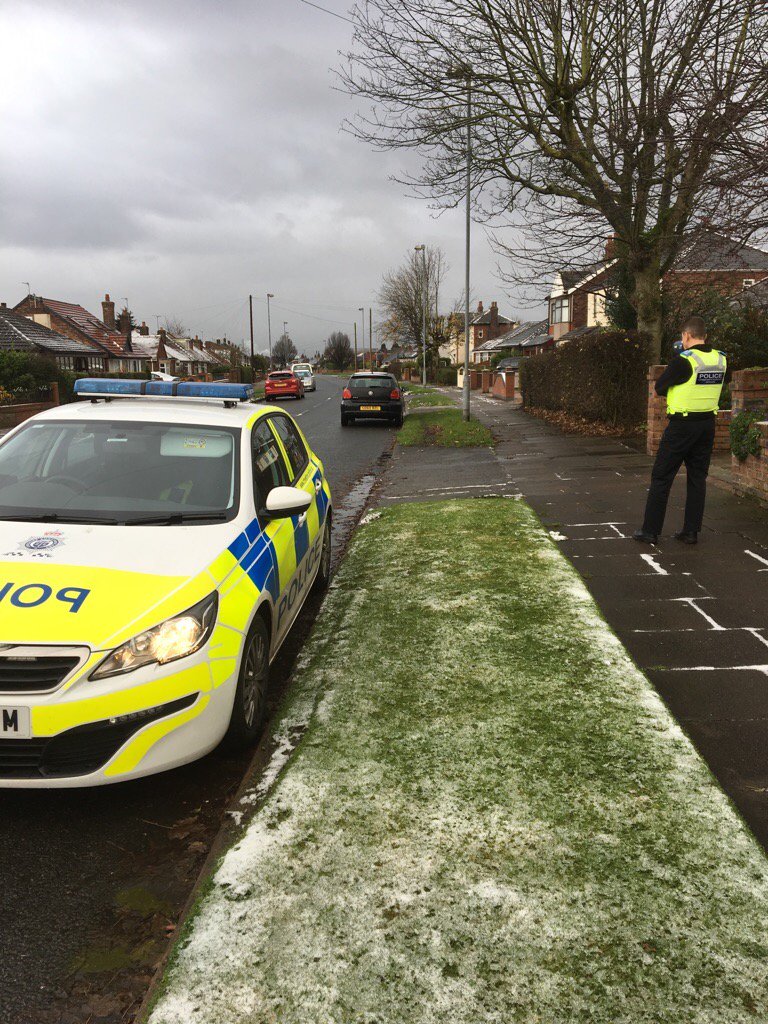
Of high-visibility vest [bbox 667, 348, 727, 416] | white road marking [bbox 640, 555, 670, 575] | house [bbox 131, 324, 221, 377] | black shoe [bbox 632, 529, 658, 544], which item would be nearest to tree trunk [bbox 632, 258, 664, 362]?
high-visibility vest [bbox 667, 348, 727, 416]

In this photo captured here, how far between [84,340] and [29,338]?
15657mm

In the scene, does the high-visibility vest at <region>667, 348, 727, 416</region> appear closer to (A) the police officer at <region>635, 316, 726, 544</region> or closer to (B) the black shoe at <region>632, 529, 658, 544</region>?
(A) the police officer at <region>635, 316, 726, 544</region>

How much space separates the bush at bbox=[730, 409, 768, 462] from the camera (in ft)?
26.8

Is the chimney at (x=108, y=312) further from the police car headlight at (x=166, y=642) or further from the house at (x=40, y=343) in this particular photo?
the police car headlight at (x=166, y=642)

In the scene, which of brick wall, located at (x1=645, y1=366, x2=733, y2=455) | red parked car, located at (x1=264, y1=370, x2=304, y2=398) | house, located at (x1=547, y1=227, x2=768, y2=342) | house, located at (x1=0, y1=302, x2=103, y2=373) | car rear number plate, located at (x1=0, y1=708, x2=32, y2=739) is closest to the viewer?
car rear number plate, located at (x1=0, y1=708, x2=32, y2=739)

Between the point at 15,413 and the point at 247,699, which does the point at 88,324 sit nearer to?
the point at 15,413

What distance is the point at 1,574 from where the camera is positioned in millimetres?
3045

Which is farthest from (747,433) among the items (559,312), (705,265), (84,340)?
(84,340)

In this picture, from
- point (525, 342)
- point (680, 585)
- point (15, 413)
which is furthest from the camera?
point (525, 342)

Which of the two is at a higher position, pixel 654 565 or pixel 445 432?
pixel 445 432

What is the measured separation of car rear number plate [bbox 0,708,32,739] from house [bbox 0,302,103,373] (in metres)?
46.7

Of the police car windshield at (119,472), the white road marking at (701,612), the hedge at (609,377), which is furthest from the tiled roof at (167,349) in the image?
the white road marking at (701,612)

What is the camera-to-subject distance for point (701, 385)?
6445 millimetres

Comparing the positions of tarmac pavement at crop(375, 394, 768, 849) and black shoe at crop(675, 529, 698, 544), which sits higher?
black shoe at crop(675, 529, 698, 544)
